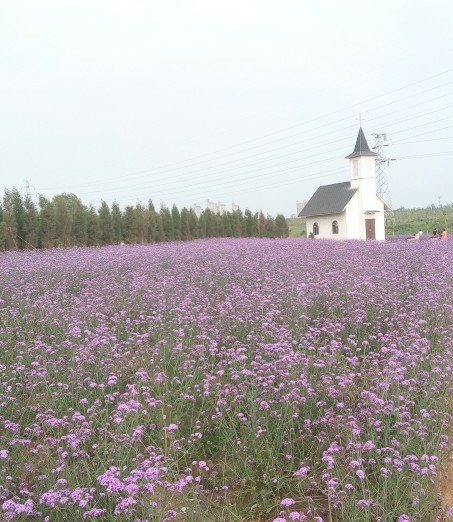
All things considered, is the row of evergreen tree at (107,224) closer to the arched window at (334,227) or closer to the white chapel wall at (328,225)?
the white chapel wall at (328,225)

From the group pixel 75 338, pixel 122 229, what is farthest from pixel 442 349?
pixel 122 229

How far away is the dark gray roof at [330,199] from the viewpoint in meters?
39.9

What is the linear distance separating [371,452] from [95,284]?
5.60 metres

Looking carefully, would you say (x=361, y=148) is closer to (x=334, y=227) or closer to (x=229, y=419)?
(x=334, y=227)

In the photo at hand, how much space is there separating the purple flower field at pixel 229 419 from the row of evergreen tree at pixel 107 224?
19.3m

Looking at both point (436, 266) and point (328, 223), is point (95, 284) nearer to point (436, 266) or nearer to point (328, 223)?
point (436, 266)

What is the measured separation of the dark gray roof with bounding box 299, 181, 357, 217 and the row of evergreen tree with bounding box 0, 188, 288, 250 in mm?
2970

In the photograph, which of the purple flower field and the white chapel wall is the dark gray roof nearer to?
the white chapel wall

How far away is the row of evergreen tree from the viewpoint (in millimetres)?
23469

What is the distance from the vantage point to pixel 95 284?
7.54 meters

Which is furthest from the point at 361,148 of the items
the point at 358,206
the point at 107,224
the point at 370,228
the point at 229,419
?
the point at 229,419

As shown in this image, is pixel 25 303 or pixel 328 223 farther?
pixel 328 223

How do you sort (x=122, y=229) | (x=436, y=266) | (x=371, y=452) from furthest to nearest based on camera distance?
(x=122, y=229), (x=436, y=266), (x=371, y=452)

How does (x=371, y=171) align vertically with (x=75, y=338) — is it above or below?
above
